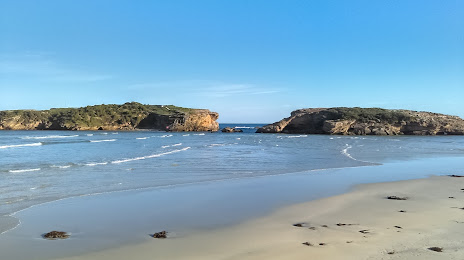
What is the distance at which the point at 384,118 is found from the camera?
81.9 metres

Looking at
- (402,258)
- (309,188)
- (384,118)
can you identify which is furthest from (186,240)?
(384,118)

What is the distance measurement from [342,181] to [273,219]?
22.1 feet

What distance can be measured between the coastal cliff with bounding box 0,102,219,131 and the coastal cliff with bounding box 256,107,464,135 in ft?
80.3

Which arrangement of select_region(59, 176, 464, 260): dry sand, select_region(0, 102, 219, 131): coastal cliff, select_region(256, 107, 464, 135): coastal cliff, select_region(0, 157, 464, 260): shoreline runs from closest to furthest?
1. select_region(59, 176, 464, 260): dry sand
2. select_region(0, 157, 464, 260): shoreline
3. select_region(256, 107, 464, 135): coastal cliff
4. select_region(0, 102, 219, 131): coastal cliff

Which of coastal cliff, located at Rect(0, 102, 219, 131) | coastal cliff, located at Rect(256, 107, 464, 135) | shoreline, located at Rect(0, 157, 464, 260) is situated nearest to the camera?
shoreline, located at Rect(0, 157, 464, 260)

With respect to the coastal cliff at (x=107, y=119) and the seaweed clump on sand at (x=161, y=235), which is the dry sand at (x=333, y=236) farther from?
the coastal cliff at (x=107, y=119)

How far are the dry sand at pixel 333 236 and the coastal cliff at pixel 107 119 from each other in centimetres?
9296

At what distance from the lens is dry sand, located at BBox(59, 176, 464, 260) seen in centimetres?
520

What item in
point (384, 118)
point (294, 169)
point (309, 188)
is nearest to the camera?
point (309, 188)

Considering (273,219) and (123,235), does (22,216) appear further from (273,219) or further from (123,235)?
(273,219)

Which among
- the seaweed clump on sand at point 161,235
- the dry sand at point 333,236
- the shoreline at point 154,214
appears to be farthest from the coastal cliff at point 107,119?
the seaweed clump on sand at point 161,235

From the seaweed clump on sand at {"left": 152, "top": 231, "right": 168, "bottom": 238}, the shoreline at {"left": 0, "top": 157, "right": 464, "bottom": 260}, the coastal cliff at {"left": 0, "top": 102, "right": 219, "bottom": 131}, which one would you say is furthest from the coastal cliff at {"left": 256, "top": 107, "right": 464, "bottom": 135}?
the seaweed clump on sand at {"left": 152, "top": 231, "right": 168, "bottom": 238}

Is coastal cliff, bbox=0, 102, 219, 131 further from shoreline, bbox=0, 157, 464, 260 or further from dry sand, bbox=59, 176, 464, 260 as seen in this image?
dry sand, bbox=59, 176, 464, 260

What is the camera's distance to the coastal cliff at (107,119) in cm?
10181
